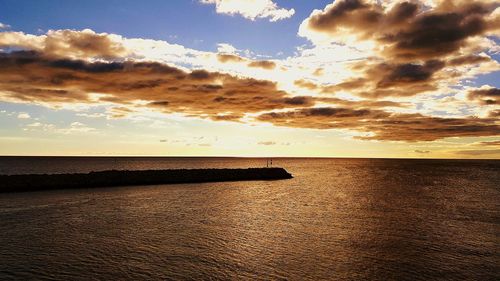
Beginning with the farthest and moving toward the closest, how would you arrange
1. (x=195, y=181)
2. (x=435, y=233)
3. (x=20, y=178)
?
(x=195, y=181) → (x=20, y=178) → (x=435, y=233)

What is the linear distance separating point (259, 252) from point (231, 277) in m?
4.60

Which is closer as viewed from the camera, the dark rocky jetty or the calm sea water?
the calm sea water

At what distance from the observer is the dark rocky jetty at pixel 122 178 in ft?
169

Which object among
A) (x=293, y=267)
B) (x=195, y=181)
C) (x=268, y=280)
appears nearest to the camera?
(x=268, y=280)

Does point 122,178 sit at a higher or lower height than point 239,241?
higher

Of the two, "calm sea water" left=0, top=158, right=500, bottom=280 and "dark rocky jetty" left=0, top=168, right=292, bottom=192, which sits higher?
"dark rocky jetty" left=0, top=168, right=292, bottom=192

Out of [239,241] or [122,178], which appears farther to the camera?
[122,178]

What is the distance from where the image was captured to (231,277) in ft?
56.6

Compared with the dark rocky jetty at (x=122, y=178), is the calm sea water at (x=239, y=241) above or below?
below

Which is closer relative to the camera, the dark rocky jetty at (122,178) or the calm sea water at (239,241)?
the calm sea water at (239,241)

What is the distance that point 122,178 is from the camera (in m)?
65.2

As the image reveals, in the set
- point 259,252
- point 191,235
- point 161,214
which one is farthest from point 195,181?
point 259,252

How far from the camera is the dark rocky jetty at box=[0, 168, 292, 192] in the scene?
51.5 m

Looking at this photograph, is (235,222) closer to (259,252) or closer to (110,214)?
(259,252)
